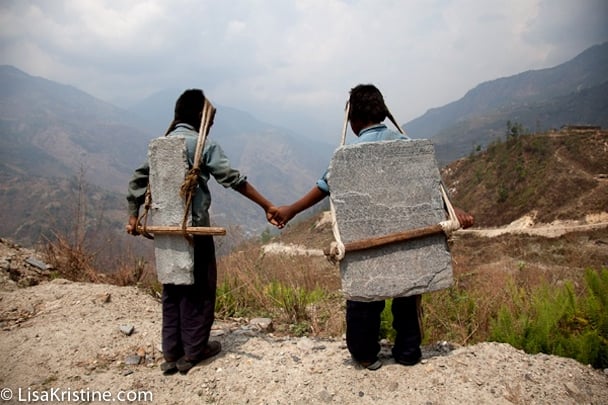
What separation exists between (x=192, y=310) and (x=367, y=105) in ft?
6.77

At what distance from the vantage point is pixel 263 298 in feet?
13.9

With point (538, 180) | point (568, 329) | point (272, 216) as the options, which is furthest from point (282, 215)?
point (538, 180)

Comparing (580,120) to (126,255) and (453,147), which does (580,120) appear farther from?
(126,255)

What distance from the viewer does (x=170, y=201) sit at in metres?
2.75

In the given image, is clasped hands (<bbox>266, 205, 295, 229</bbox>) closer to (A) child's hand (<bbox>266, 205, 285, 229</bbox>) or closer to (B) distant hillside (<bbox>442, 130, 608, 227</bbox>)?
(A) child's hand (<bbox>266, 205, 285, 229</bbox>)

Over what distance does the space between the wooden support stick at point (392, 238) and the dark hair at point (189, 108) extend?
1.67 meters

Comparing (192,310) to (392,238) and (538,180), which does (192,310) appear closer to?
(392,238)

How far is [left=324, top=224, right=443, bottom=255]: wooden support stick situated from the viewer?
2352 millimetres

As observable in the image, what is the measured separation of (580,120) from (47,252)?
187589 mm

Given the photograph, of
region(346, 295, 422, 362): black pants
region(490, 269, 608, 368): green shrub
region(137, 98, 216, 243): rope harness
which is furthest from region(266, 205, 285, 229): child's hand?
region(490, 269, 608, 368): green shrub

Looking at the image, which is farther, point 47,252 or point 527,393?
point 47,252

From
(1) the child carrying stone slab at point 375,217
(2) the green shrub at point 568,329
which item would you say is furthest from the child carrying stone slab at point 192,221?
(2) the green shrub at point 568,329

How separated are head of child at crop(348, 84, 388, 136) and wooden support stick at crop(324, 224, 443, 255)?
0.85 meters

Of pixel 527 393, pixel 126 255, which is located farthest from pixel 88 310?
pixel 527 393
